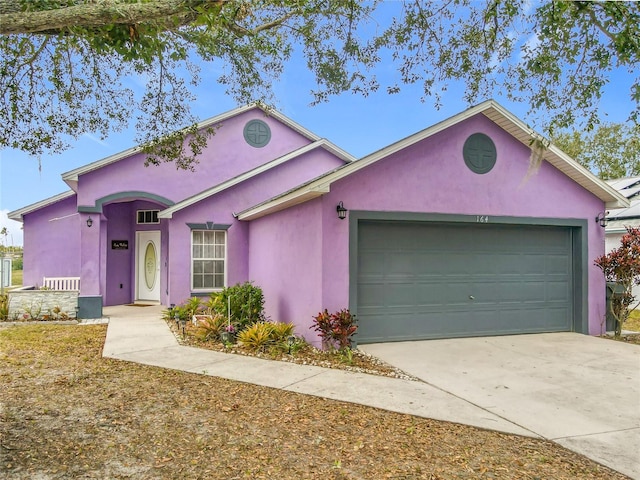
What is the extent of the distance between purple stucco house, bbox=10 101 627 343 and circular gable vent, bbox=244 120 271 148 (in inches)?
113

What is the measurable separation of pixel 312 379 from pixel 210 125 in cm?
1109

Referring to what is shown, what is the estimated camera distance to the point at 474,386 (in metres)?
6.14

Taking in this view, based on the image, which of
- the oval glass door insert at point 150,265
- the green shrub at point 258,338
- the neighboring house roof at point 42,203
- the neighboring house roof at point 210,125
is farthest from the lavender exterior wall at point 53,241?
the green shrub at point 258,338

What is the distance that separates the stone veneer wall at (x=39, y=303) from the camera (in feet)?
38.6

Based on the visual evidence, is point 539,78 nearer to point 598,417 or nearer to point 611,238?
point 598,417

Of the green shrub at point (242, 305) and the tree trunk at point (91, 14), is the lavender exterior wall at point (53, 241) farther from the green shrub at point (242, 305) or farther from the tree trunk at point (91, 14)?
the tree trunk at point (91, 14)

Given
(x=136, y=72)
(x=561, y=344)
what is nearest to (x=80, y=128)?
(x=136, y=72)

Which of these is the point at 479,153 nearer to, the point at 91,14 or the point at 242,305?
the point at 242,305

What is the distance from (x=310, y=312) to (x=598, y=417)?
480 cm

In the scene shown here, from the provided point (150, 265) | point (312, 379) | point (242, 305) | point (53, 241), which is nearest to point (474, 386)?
point (312, 379)

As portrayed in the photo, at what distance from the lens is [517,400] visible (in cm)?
559

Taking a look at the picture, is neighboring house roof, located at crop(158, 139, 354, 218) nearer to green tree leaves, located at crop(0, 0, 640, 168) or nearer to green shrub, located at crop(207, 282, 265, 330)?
green shrub, located at crop(207, 282, 265, 330)

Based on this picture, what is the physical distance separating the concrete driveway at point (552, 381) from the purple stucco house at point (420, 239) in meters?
0.76

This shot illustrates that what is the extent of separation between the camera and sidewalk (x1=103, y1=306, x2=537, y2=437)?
511 centimetres
